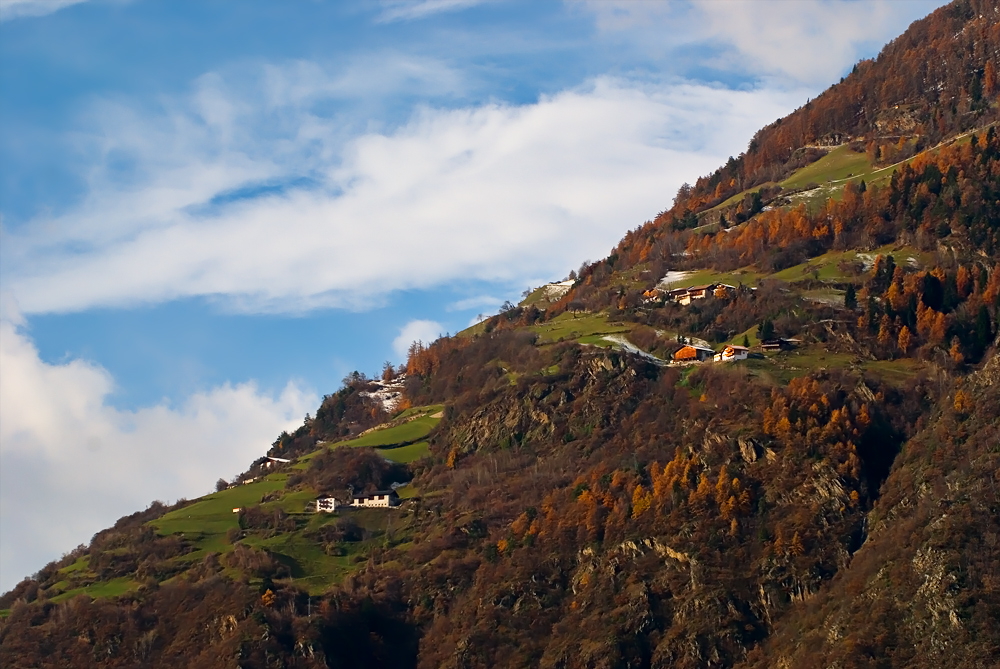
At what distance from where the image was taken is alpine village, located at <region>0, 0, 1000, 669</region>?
324 feet

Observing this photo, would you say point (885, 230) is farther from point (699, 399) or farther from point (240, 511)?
point (240, 511)

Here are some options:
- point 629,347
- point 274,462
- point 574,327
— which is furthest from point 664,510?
point 274,462

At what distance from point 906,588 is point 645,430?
44.6 m

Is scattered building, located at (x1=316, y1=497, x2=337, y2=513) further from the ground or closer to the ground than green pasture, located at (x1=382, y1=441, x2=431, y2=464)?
closer to the ground

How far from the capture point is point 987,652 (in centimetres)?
8156

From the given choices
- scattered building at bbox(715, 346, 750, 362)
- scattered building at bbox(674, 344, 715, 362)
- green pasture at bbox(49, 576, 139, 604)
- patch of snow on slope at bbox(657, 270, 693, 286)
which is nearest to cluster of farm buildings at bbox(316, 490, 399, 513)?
green pasture at bbox(49, 576, 139, 604)

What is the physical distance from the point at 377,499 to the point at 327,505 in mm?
6250

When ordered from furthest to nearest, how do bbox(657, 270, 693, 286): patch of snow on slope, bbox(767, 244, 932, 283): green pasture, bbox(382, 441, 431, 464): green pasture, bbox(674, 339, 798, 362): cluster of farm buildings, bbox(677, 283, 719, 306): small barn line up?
1. bbox(657, 270, 693, 286): patch of snow on slope
2. bbox(677, 283, 719, 306): small barn
3. bbox(382, 441, 431, 464): green pasture
4. bbox(767, 244, 932, 283): green pasture
5. bbox(674, 339, 798, 362): cluster of farm buildings

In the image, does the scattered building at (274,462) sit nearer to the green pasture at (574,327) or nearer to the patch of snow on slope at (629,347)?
the green pasture at (574,327)

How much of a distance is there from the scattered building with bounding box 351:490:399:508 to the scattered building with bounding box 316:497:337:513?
235 centimetres

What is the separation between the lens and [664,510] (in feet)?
377

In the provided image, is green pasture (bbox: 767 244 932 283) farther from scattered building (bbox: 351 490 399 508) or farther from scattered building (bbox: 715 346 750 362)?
scattered building (bbox: 351 490 399 508)

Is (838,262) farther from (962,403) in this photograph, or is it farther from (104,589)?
(104,589)

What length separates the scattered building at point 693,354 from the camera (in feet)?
477
